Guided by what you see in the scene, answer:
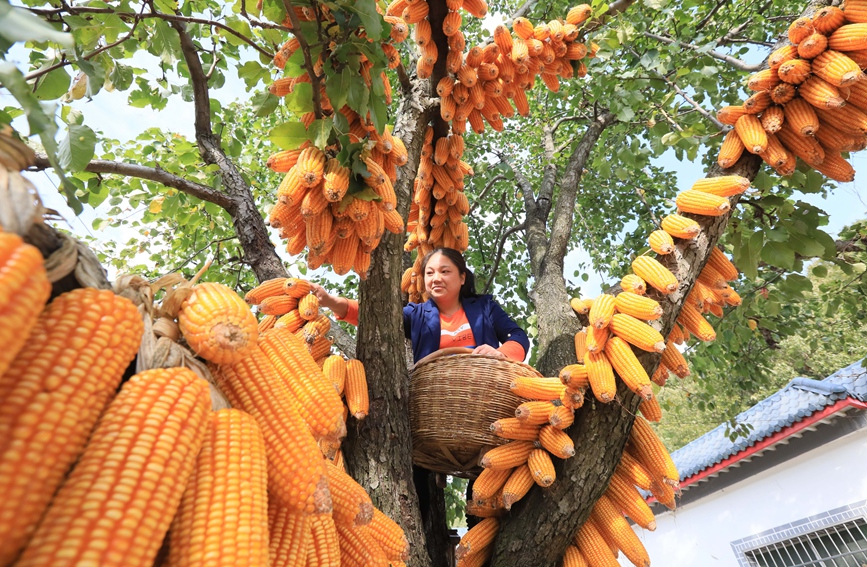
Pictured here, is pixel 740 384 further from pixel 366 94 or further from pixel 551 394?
pixel 366 94

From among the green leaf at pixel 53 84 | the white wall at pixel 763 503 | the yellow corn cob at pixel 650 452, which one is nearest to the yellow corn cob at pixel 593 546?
the yellow corn cob at pixel 650 452

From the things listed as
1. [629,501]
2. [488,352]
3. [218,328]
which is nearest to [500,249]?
[488,352]

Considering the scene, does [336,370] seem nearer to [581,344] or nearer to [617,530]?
[581,344]

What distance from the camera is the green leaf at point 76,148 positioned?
2.07m

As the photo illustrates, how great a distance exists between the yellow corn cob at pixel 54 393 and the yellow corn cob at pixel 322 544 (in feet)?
1.99

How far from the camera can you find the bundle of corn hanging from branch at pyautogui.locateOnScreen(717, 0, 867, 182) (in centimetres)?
238

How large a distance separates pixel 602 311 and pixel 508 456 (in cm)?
93

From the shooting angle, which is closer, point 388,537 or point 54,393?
point 54,393

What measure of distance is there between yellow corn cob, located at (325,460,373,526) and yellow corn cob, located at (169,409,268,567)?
0.36 metres

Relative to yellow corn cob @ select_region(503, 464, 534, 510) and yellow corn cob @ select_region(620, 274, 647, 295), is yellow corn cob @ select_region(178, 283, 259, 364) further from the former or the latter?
yellow corn cob @ select_region(620, 274, 647, 295)

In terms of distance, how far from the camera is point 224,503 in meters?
0.90

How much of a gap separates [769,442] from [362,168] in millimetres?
9742

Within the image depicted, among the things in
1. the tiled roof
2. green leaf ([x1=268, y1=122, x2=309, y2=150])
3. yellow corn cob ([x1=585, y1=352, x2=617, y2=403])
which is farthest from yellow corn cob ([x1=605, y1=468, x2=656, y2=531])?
the tiled roof

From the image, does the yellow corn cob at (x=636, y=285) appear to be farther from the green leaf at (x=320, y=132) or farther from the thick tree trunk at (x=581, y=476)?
the green leaf at (x=320, y=132)
